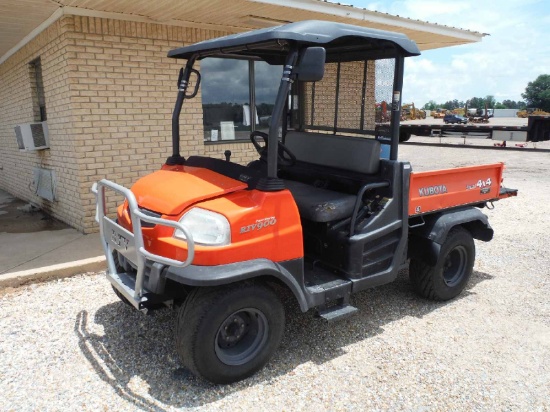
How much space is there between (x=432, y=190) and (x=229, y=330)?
7.18 ft

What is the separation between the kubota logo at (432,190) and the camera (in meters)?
3.90

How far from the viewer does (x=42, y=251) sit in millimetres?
5438

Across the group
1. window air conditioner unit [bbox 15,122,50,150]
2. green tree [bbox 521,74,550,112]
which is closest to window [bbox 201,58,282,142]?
window air conditioner unit [bbox 15,122,50,150]

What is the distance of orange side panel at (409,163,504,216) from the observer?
386 cm

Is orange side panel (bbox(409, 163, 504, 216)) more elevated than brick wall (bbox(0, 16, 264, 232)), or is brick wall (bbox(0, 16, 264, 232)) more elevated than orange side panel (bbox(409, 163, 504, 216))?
brick wall (bbox(0, 16, 264, 232))

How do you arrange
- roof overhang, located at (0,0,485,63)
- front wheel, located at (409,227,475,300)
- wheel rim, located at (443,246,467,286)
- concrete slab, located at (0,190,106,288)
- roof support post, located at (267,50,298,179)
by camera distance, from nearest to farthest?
roof support post, located at (267,50,298,179) < front wheel, located at (409,227,475,300) < wheel rim, located at (443,246,467,286) < concrete slab, located at (0,190,106,288) < roof overhang, located at (0,0,485,63)

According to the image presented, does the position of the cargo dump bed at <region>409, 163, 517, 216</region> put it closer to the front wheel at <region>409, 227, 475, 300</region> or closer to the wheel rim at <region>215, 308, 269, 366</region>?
the front wheel at <region>409, 227, 475, 300</region>

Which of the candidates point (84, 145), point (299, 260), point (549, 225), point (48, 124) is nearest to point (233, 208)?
point (299, 260)

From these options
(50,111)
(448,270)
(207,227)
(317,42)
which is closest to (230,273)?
(207,227)

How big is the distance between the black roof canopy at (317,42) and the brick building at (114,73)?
2082mm

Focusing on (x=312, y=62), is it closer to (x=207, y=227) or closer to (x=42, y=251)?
(x=207, y=227)

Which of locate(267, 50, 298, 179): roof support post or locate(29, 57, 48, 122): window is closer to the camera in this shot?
locate(267, 50, 298, 179): roof support post

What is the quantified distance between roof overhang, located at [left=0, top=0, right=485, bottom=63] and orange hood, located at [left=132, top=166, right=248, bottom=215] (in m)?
2.85

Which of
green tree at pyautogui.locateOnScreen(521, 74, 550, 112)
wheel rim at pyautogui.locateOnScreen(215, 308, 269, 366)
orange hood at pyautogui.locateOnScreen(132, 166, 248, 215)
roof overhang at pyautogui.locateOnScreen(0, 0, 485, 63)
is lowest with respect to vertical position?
wheel rim at pyautogui.locateOnScreen(215, 308, 269, 366)
